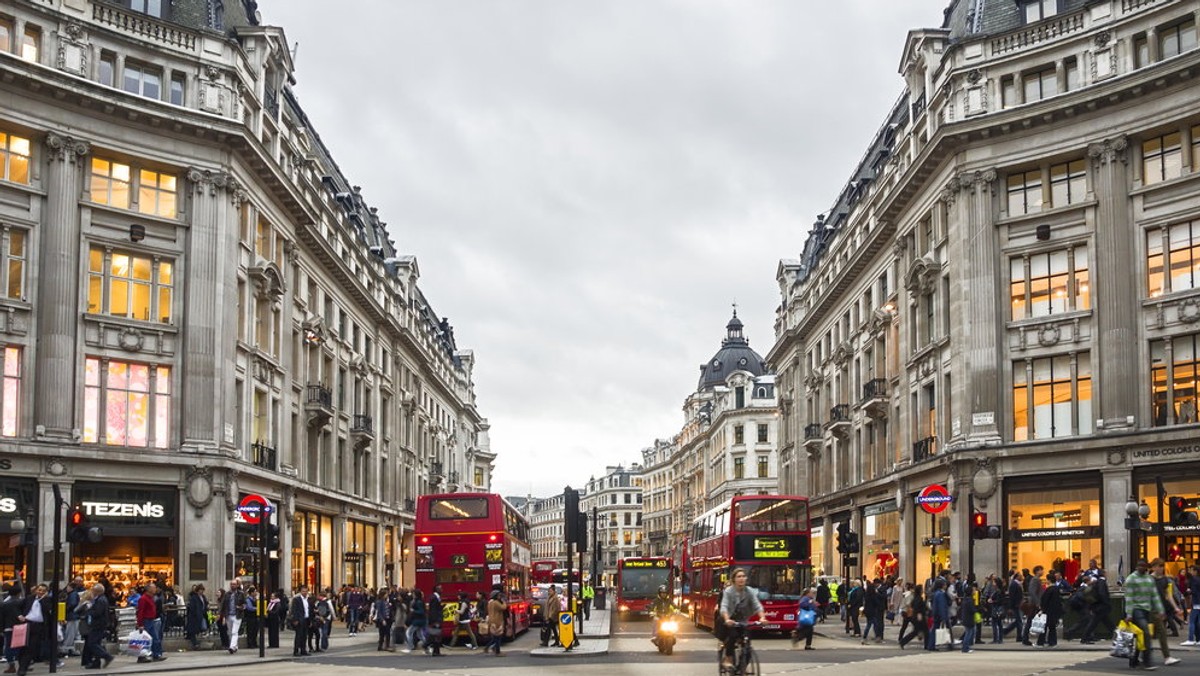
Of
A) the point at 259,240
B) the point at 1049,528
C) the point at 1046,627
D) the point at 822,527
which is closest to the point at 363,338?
the point at 259,240

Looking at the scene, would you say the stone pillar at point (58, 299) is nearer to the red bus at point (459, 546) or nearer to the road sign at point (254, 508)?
the road sign at point (254, 508)

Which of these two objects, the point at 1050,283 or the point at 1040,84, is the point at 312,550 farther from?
the point at 1040,84

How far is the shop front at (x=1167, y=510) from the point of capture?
38.8 metres

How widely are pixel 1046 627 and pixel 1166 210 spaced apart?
50.0ft

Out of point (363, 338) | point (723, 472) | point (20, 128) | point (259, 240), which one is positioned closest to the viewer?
point (20, 128)

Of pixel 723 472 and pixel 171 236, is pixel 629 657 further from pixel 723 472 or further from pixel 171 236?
pixel 723 472

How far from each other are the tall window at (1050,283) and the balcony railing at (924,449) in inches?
262

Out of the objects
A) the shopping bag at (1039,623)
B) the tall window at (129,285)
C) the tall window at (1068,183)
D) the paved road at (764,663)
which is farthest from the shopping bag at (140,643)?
the tall window at (1068,183)

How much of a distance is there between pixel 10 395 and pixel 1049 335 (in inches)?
1219

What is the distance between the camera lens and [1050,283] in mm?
42906

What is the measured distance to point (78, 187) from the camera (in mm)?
40406

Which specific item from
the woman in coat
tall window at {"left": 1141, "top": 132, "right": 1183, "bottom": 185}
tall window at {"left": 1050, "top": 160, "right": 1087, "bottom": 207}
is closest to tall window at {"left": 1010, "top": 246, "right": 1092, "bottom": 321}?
tall window at {"left": 1050, "top": 160, "right": 1087, "bottom": 207}

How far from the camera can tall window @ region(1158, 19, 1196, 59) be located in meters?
39.2

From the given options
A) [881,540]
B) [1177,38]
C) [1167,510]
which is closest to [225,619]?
[1167,510]
